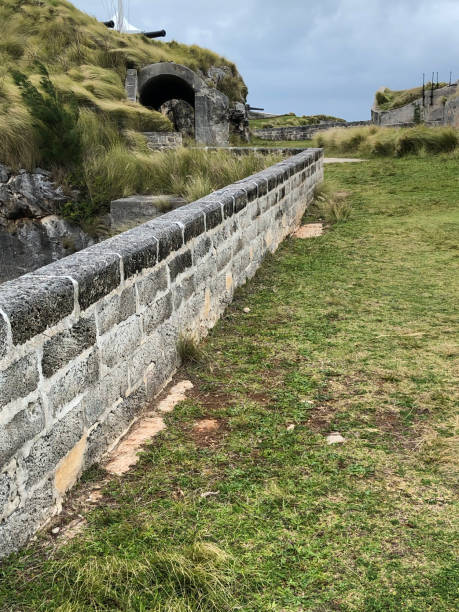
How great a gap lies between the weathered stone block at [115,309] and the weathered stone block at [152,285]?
0.37ft

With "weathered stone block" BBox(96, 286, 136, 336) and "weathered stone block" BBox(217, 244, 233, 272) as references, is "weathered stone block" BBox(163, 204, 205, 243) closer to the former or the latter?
"weathered stone block" BBox(217, 244, 233, 272)

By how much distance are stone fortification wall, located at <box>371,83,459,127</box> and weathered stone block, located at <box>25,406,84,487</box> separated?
20618 mm

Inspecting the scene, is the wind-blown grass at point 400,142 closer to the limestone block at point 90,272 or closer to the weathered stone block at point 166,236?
the weathered stone block at point 166,236

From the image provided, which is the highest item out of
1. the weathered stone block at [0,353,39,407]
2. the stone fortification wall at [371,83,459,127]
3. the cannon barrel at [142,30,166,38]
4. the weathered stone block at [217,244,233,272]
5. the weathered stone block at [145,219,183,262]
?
the cannon barrel at [142,30,166,38]

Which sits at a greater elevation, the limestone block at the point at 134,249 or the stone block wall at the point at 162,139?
the stone block wall at the point at 162,139

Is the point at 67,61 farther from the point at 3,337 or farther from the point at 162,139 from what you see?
the point at 3,337

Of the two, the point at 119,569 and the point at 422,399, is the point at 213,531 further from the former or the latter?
the point at 422,399

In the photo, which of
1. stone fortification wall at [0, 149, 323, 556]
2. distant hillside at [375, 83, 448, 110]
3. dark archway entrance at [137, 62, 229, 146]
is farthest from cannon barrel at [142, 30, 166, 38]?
stone fortification wall at [0, 149, 323, 556]

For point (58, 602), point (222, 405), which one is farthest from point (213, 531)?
point (222, 405)

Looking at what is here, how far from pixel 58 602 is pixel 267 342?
8.80 feet

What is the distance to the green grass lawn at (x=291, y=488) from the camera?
1.98m

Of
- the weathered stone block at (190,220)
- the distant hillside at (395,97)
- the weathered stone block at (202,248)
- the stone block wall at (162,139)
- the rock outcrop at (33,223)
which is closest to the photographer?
the weathered stone block at (190,220)

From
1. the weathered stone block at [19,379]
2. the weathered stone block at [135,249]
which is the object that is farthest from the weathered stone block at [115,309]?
the weathered stone block at [19,379]

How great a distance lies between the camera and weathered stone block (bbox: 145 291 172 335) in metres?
3.29
